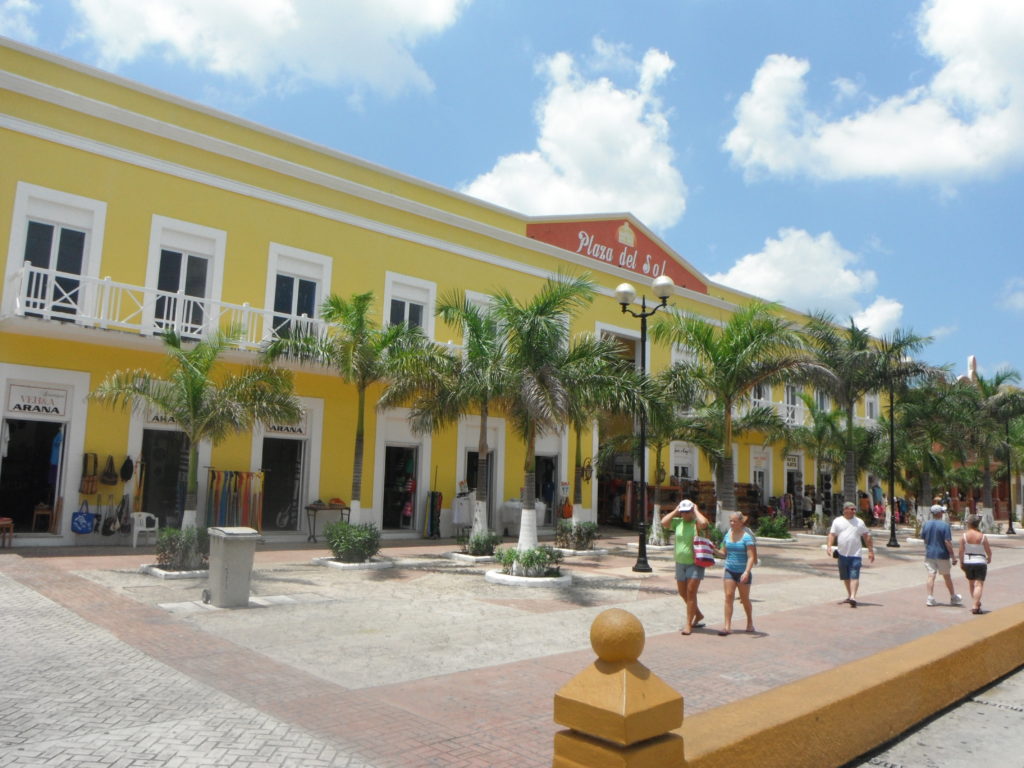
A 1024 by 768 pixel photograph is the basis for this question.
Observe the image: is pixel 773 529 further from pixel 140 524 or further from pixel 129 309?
pixel 129 309

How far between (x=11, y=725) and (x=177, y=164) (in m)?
14.5

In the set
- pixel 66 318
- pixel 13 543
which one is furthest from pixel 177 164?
pixel 13 543

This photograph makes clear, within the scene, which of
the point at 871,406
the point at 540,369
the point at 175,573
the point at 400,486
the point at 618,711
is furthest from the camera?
the point at 871,406

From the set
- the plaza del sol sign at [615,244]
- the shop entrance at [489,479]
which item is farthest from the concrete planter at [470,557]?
the plaza del sol sign at [615,244]

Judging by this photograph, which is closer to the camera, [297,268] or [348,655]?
[348,655]

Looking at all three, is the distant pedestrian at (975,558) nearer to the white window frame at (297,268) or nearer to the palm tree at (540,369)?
the palm tree at (540,369)

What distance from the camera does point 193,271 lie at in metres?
17.8

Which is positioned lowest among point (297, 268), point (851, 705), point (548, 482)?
point (851, 705)

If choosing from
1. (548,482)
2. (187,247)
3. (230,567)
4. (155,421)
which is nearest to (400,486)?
(548,482)

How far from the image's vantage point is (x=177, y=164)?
57.3 feet

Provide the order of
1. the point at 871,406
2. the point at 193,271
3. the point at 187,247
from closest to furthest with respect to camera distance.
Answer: the point at 187,247 → the point at 193,271 → the point at 871,406

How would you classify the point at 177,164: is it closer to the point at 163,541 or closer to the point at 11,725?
the point at 163,541

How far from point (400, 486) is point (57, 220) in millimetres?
10021

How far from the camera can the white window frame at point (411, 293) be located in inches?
825
